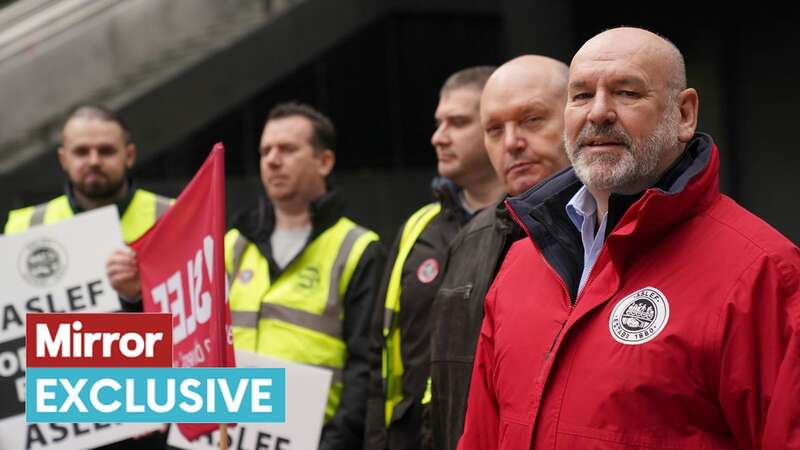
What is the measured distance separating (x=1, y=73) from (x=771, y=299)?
813cm

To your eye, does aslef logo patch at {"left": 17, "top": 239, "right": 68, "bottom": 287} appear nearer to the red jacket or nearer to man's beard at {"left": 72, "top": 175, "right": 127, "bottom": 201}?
man's beard at {"left": 72, "top": 175, "right": 127, "bottom": 201}

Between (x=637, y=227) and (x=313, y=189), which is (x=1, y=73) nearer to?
(x=313, y=189)

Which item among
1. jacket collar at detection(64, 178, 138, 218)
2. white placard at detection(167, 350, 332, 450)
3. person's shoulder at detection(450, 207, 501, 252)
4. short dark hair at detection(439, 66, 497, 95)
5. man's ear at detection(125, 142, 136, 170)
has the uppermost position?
short dark hair at detection(439, 66, 497, 95)

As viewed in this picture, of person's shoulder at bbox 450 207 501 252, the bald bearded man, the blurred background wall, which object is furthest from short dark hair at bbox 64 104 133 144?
the blurred background wall

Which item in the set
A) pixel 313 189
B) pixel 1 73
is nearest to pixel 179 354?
pixel 313 189

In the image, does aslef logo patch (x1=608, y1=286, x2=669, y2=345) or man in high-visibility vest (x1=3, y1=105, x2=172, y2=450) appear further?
man in high-visibility vest (x1=3, y1=105, x2=172, y2=450)

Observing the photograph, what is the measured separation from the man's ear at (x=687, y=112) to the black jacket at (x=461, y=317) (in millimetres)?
1045

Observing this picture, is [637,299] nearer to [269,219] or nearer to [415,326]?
[415,326]

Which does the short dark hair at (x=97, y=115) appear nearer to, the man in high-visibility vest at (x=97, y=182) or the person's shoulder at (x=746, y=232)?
the man in high-visibility vest at (x=97, y=182)

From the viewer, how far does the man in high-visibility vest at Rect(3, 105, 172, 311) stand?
6309 millimetres

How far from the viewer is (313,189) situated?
6.16 metres

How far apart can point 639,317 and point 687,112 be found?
2.03 feet

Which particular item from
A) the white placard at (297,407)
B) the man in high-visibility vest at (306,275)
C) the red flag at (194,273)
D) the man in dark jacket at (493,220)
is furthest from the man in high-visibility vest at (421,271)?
the red flag at (194,273)

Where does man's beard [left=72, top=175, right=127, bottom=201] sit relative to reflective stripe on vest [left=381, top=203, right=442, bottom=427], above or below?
above
